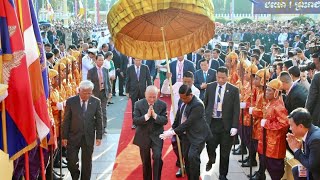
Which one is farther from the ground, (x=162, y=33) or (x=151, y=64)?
(x=162, y=33)

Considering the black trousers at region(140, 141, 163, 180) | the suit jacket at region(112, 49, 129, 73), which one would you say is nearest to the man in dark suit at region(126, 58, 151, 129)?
the black trousers at region(140, 141, 163, 180)

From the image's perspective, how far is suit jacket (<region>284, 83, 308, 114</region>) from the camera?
754cm

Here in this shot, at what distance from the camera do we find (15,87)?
14.7 feet

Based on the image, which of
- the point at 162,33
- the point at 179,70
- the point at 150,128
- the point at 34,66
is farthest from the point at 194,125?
the point at 179,70

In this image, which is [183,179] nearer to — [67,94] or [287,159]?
[287,159]

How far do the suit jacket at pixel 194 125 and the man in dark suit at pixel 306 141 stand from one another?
1883mm

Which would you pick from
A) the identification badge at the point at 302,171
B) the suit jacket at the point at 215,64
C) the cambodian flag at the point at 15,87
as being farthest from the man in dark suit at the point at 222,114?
the suit jacket at the point at 215,64

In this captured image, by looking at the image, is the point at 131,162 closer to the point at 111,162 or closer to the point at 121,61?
the point at 111,162

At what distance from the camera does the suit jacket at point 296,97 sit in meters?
7.54

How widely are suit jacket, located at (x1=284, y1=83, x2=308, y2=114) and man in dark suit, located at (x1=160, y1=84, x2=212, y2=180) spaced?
1.51 metres

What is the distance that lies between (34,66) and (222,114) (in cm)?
392

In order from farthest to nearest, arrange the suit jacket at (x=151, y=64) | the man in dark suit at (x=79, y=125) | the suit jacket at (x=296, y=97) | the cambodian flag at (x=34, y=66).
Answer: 1. the suit jacket at (x=151, y=64)
2. the suit jacket at (x=296, y=97)
3. the man in dark suit at (x=79, y=125)
4. the cambodian flag at (x=34, y=66)

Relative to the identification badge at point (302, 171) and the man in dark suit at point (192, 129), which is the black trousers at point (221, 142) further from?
the identification badge at point (302, 171)

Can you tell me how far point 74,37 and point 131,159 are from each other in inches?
801
